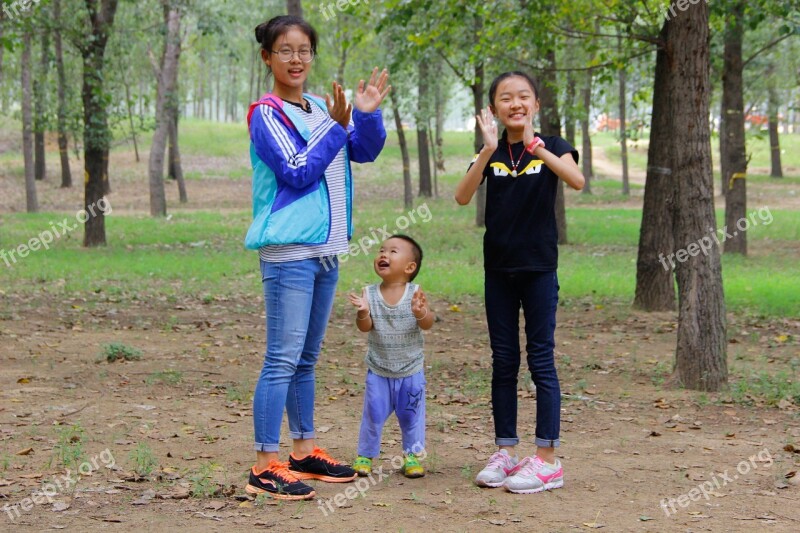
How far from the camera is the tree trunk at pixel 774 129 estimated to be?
36081 mm

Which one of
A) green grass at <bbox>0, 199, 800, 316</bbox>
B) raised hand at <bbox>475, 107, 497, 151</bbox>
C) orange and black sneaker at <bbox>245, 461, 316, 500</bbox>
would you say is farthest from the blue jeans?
green grass at <bbox>0, 199, 800, 316</bbox>

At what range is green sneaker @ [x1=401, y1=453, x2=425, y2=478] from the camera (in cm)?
521

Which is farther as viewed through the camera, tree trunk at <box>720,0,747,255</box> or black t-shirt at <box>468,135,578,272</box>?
tree trunk at <box>720,0,747,255</box>

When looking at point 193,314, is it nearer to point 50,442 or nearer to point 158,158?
point 50,442

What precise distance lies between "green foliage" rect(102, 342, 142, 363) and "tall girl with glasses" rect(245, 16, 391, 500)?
4383 millimetres

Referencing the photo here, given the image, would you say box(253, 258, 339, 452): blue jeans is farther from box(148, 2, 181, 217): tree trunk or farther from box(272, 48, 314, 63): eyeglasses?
box(148, 2, 181, 217): tree trunk

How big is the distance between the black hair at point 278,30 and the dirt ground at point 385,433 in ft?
7.39

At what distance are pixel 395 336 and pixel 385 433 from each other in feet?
5.07

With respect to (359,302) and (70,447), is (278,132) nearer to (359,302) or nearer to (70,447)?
(359,302)

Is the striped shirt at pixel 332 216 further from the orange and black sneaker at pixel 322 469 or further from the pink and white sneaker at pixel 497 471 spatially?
the pink and white sneaker at pixel 497 471

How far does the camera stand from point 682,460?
568 centimetres

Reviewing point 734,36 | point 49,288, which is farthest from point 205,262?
point 734,36

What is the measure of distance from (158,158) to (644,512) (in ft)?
86.6

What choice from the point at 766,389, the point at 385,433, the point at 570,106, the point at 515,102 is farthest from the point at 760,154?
the point at 515,102
